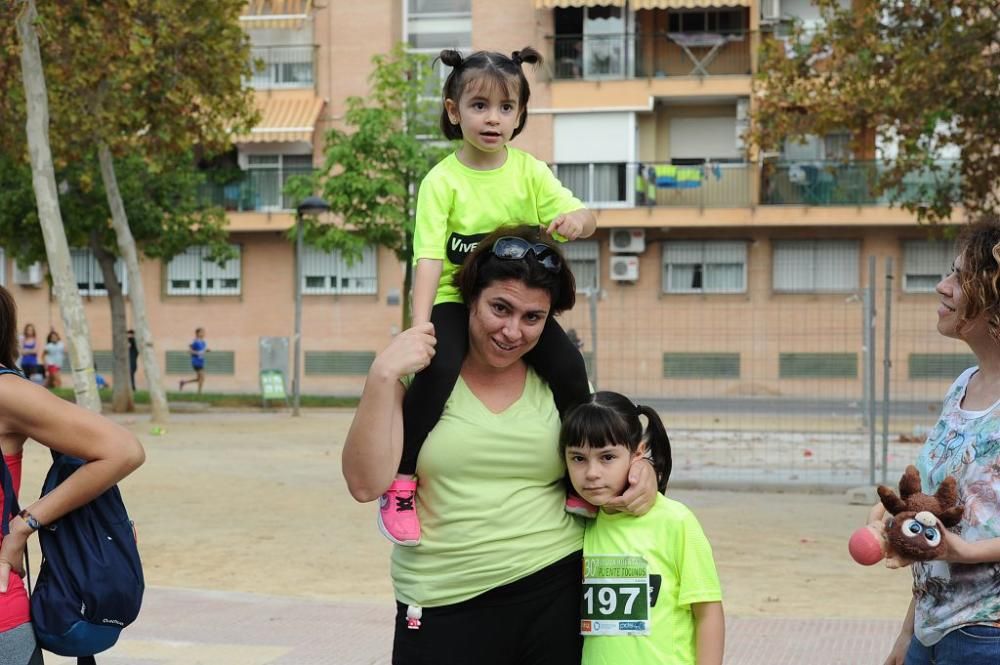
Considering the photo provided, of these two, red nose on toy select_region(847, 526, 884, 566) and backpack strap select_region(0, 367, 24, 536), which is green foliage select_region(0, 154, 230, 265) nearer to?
backpack strap select_region(0, 367, 24, 536)

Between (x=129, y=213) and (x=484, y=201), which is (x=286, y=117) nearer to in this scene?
(x=129, y=213)

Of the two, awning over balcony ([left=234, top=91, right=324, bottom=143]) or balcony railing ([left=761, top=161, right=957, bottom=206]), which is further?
awning over balcony ([left=234, top=91, right=324, bottom=143])

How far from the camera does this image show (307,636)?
7930mm

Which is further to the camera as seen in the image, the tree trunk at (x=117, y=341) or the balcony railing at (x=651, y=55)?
the balcony railing at (x=651, y=55)

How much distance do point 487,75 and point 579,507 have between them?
1.28 m

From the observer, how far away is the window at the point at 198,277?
4300 cm

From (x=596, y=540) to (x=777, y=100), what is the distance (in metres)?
13.6

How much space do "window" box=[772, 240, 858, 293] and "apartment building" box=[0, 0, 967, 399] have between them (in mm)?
46

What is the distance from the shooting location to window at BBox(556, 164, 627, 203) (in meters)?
39.8

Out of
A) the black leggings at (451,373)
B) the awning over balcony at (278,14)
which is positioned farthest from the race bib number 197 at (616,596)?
the awning over balcony at (278,14)

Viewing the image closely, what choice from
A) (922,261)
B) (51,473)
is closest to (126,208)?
(922,261)

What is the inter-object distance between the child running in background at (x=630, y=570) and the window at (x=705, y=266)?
36996mm

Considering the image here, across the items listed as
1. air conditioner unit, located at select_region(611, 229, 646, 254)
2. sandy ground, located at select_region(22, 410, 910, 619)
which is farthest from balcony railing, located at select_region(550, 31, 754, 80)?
sandy ground, located at select_region(22, 410, 910, 619)

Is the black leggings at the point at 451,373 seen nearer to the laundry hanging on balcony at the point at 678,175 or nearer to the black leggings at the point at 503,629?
the black leggings at the point at 503,629
